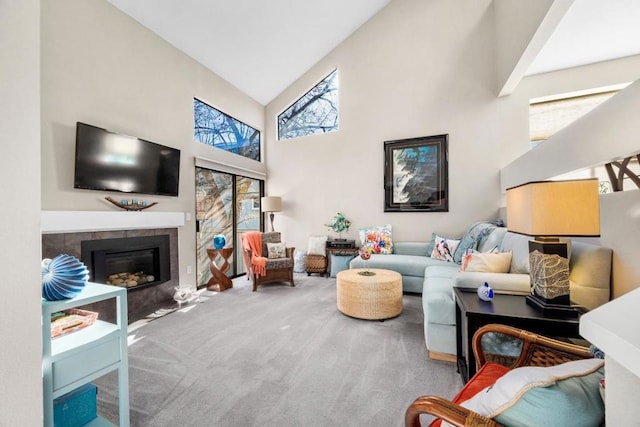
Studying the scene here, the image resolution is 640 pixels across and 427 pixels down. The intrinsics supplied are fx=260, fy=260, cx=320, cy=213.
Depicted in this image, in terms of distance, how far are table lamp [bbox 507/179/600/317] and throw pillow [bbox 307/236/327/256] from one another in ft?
11.7

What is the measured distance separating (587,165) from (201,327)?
148 inches

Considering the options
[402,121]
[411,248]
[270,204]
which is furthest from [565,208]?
[270,204]

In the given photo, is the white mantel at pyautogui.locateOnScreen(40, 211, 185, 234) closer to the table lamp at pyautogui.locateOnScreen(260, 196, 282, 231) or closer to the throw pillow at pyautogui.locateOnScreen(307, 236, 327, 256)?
the table lamp at pyautogui.locateOnScreen(260, 196, 282, 231)

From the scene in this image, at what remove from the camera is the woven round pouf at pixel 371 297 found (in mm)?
2758

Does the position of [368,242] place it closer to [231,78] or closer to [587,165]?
[587,165]

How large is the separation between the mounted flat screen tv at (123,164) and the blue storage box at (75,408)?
2119 mm

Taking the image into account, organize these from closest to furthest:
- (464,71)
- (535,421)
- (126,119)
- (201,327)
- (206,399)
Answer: (535,421) → (206,399) → (201,327) → (126,119) → (464,71)

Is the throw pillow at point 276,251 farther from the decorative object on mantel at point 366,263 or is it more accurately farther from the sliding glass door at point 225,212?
the decorative object on mantel at point 366,263

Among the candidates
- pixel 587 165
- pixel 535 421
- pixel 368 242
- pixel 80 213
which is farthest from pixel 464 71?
pixel 80 213

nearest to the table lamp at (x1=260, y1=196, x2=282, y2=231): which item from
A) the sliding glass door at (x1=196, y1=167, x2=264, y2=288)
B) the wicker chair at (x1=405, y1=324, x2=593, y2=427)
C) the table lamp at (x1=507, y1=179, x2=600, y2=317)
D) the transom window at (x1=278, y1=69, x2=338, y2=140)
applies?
the sliding glass door at (x1=196, y1=167, x2=264, y2=288)

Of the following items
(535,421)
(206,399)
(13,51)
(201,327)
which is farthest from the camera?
(201,327)

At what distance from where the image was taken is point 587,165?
6.84 ft

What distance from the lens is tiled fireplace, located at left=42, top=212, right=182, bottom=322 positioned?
2.55 m

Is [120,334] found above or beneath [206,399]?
above
